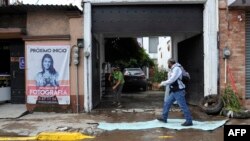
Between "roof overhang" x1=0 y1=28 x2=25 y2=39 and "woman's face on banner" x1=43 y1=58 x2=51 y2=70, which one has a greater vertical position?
"roof overhang" x1=0 y1=28 x2=25 y2=39

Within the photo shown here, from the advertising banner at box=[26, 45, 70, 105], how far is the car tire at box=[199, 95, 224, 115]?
448cm

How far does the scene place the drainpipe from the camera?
49.2 ft

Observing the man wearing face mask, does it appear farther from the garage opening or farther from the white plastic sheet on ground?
the garage opening

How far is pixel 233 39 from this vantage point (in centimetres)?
1475

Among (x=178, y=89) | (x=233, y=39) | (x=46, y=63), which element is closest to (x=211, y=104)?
(x=233, y=39)

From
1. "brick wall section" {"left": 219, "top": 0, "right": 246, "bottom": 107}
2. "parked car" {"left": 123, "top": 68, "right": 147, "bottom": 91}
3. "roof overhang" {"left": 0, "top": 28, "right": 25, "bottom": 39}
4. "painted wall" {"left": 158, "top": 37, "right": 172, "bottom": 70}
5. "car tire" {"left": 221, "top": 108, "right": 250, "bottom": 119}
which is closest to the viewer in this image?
"car tire" {"left": 221, "top": 108, "right": 250, "bottom": 119}

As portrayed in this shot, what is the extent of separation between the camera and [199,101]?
15562 millimetres

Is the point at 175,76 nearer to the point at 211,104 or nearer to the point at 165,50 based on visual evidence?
the point at 211,104

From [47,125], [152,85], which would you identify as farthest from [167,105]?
[152,85]

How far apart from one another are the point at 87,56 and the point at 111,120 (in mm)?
2795

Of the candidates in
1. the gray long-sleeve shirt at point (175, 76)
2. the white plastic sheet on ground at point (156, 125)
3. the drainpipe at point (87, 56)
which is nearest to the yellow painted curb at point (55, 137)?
the white plastic sheet on ground at point (156, 125)

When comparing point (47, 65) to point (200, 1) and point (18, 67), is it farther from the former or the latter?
point (200, 1)

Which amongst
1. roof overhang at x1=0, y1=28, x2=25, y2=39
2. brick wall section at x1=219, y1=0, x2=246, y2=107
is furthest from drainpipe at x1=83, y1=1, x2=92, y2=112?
brick wall section at x1=219, y1=0, x2=246, y2=107

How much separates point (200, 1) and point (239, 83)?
302 centimetres
